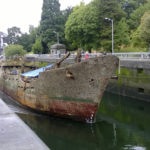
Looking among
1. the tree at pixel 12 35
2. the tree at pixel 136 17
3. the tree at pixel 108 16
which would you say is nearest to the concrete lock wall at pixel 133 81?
the tree at pixel 108 16

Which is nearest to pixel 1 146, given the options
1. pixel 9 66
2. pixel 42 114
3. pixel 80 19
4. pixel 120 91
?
pixel 42 114

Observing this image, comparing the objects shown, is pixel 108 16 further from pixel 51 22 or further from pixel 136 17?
pixel 51 22

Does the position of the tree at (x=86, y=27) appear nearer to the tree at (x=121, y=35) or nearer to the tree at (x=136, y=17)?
the tree at (x=121, y=35)

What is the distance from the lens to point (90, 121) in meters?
10.6

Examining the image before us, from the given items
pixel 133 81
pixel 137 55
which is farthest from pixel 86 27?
pixel 133 81

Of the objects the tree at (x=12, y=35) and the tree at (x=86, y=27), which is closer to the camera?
the tree at (x=86, y=27)

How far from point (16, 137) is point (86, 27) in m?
28.1

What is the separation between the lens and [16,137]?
3520 millimetres

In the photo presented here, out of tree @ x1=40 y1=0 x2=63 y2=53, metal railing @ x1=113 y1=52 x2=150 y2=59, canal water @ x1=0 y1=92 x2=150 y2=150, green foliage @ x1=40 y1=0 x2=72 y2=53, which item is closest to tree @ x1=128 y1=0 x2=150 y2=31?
green foliage @ x1=40 y1=0 x2=72 y2=53

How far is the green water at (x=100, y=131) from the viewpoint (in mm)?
8594

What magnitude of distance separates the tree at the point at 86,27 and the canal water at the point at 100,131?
18.3m

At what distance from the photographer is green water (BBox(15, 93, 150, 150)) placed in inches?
338

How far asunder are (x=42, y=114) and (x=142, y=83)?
8.09m

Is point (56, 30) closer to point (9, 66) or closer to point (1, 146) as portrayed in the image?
point (9, 66)
